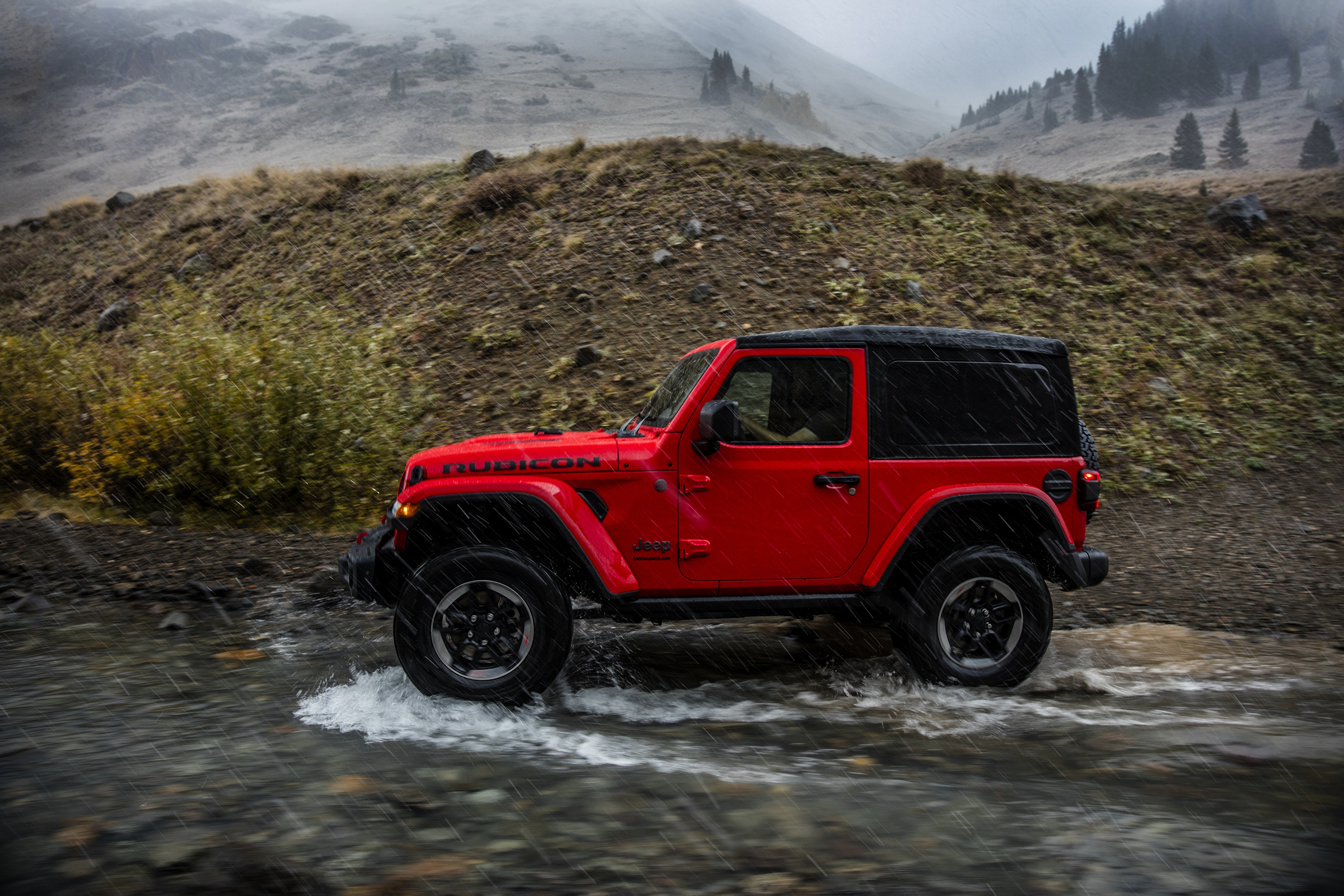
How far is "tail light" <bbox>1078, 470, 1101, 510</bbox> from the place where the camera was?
4719mm

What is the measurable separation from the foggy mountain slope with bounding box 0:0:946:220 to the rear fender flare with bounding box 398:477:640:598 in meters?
50.3

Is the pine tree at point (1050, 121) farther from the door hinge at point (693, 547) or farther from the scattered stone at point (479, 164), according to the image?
the door hinge at point (693, 547)

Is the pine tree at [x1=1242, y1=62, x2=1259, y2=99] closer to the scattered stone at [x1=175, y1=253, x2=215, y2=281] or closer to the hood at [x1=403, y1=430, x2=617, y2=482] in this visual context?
the scattered stone at [x1=175, y1=253, x2=215, y2=281]

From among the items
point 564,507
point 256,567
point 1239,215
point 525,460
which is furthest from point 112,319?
point 1239,215

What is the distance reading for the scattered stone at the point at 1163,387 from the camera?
42.7 ft

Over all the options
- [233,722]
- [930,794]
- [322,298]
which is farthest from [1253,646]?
[322,298]

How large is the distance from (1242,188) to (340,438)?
131ft

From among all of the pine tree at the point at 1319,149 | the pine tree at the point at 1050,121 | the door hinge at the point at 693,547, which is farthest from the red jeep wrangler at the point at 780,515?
the pine tree at the point at 1050,121

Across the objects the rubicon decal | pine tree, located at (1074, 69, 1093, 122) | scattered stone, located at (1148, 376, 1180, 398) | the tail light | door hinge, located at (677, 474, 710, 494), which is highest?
pine tree, located at (1074, 69, 1093, 122)

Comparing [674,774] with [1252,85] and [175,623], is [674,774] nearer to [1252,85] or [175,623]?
[175,623]

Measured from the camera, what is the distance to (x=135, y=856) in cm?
272

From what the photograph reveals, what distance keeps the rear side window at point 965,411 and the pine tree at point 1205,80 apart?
13558 centimetres

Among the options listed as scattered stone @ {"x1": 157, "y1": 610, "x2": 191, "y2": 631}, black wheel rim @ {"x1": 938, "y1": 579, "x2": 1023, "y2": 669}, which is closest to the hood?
black wheel rim @ {"x1": 938, "y1": 579, "x2": 1023, "y2": 669}

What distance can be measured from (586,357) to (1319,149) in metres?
89.7
